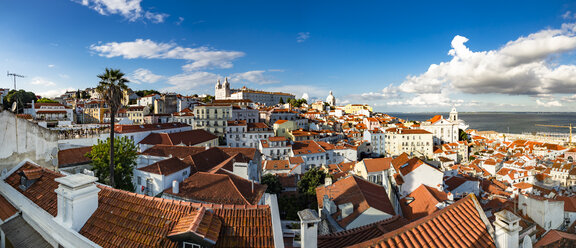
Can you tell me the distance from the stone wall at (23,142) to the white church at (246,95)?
315 ft

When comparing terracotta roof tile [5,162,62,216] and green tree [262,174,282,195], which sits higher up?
terracotta roof tile [5,162,62,216]

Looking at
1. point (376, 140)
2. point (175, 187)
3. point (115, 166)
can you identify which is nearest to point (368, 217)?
point (175, 187)

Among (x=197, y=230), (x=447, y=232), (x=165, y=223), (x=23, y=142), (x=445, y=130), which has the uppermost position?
(x=23, y=142)

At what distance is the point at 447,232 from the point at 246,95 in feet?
351

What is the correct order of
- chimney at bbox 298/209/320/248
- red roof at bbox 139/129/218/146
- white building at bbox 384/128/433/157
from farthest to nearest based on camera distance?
white building at bbox 384/128/433/157
red roof at bbox 139/129/218/146
chimney at bbox 298/209/320/248

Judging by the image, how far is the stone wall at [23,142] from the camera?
9.16m

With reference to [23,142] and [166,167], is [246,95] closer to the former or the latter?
[166,167]

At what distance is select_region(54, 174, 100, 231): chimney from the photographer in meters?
5.13

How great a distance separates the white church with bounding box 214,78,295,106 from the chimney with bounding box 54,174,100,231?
4015 inches

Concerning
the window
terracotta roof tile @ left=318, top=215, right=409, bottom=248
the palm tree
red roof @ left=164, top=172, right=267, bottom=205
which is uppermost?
the palm tree

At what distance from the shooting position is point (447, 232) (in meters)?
4.78

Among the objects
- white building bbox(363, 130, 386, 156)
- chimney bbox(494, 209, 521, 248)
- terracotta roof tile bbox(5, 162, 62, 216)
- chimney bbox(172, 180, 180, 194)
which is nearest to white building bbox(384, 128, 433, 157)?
white building bbox(363, 130, 386, 156)

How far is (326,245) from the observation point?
5902 millimetres

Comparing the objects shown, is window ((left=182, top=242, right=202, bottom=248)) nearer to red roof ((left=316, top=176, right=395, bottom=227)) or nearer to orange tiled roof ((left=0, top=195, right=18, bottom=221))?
orange tiled roof ((left=0, top=195, right=18, bottom=221))
